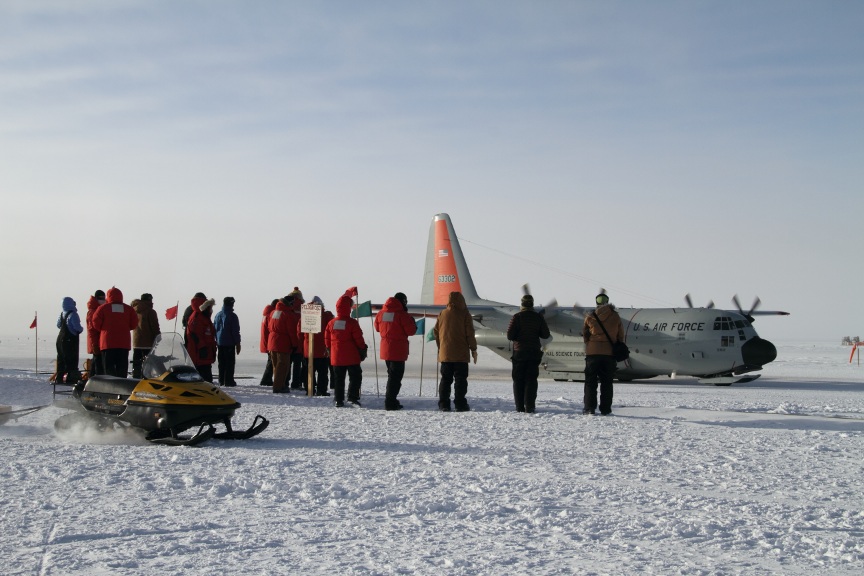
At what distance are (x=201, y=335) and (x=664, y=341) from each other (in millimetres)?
13826

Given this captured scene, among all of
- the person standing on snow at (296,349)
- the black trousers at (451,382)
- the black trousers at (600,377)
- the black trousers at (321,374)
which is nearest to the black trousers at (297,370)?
the person standing on snow at (296,349)

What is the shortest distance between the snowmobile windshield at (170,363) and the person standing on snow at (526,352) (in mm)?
4955

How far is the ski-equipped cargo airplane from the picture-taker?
72.8 ft

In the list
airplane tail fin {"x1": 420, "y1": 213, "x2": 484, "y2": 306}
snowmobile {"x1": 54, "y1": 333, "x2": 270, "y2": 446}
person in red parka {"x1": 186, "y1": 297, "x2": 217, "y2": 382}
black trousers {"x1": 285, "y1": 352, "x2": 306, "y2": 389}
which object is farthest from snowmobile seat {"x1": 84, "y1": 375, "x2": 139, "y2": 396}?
airplane tail fin {"x1": 420, "y1": 213, "x2": 484, "y2": 306}

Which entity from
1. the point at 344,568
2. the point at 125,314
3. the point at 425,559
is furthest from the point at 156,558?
the point at 125,314

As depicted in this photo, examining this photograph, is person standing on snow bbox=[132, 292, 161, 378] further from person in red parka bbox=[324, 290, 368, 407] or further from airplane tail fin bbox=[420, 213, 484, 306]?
airplane tail fin bbox=[420, 213, 484, 306]

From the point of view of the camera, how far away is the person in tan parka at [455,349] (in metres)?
12.4

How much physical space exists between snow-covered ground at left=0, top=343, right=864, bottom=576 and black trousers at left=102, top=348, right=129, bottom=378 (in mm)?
2504

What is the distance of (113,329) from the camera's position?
12742 millimetres

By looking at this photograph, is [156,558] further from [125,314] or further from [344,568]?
[125,314]

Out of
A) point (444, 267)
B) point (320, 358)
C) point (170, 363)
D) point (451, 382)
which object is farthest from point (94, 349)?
point (444, 267)

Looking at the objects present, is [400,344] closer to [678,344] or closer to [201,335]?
[201,335]

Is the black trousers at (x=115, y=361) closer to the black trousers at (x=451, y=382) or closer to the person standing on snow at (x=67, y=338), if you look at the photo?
the person standing on snow at (x=67, y=338)

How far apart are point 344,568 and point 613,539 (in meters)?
1.69
